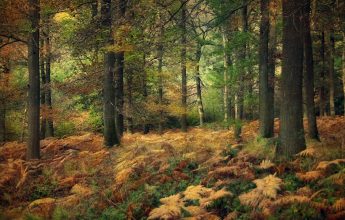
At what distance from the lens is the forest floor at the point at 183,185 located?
22.3 feet

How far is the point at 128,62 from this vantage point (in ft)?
70.1

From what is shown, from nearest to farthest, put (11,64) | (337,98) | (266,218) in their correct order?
1. (266,218)
2. (11,64)
3. (337,98)

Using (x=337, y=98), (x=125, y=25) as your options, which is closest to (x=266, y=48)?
(x=125, y=25)

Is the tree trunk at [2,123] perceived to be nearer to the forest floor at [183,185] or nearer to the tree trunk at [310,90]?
the forest floor at [183,185]

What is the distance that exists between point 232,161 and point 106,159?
5.19 metres

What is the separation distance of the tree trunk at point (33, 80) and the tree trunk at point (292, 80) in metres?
7.66

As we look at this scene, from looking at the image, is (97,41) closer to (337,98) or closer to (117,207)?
(117,207)

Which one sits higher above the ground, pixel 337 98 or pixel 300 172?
pixel 337 98

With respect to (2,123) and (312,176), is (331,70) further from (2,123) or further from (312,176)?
(2,123)

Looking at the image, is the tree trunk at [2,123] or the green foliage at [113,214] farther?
the tree trunk at [2,123]

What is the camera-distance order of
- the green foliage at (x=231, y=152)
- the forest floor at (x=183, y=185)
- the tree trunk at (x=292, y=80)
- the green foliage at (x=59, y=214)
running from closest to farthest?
the forest floor at (x=183, y=185), the green foliage at (x=59, y=214), the tree trunk at (x=292, y=80), the green foliage at (x=231, y=152)

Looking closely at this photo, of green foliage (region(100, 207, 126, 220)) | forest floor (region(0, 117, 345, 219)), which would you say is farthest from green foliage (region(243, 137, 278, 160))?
green foliage (region(100, 207, 126, 220))

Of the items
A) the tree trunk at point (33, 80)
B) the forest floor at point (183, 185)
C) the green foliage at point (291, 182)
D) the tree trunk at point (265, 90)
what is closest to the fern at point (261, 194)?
the forest floor at point (183, 185)

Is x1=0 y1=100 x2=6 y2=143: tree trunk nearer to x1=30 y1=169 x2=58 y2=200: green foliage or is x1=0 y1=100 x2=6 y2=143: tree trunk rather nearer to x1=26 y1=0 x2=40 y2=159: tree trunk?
x1=26 y1=0 x2=40 y2=159: tree trunk
